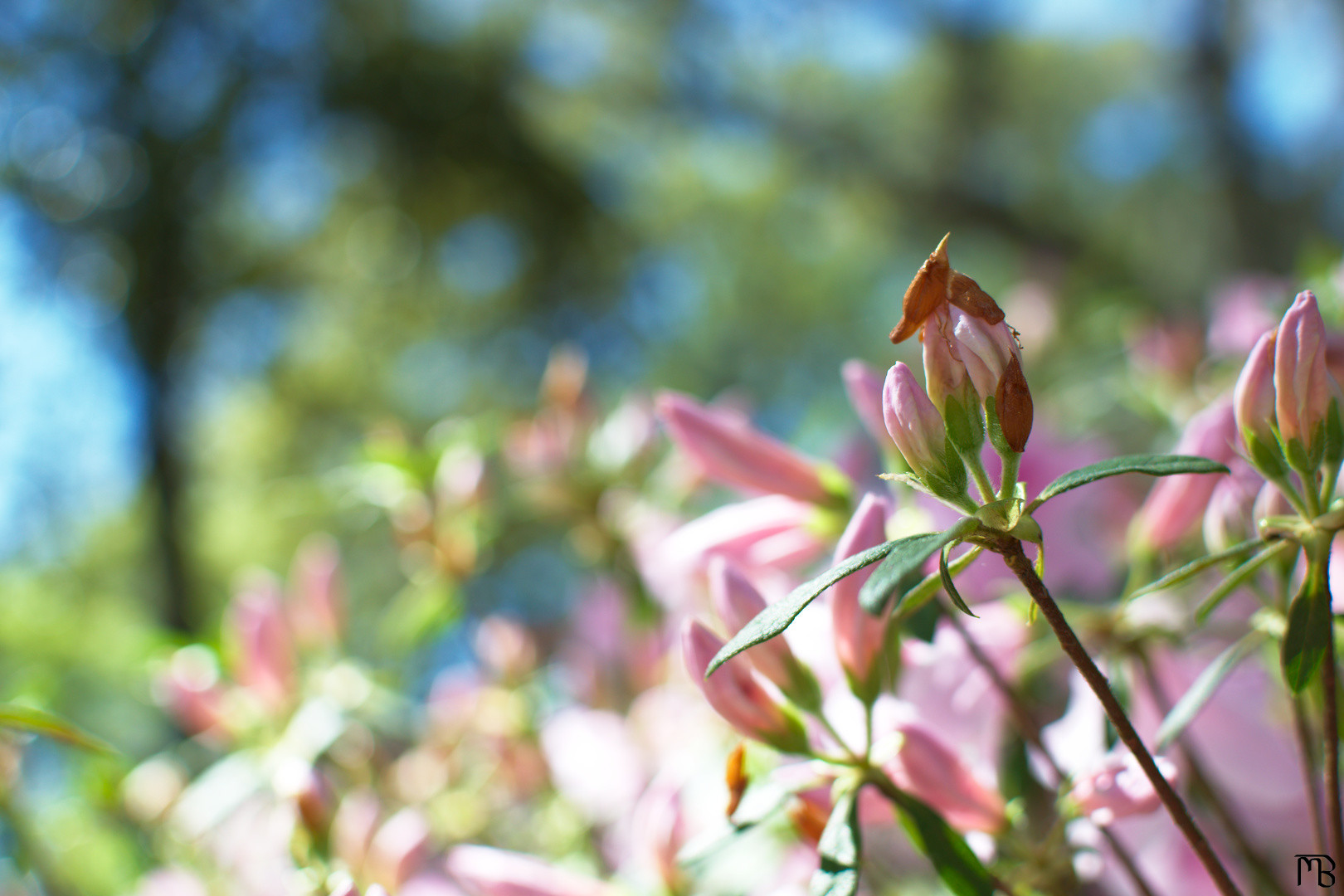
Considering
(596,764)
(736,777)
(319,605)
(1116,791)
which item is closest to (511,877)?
(736,777)

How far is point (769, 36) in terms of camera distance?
402 centimetres

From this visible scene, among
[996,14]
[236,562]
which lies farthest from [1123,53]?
[236,562]

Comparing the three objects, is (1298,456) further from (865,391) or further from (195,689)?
(195,689)

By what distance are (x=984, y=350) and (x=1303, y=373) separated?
0.10 meters

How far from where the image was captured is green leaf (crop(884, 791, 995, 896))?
0.94 feet

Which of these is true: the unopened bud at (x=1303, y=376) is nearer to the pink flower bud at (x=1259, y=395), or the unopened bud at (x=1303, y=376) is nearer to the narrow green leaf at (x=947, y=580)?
the pink flower bud at (x=1259, y=395)

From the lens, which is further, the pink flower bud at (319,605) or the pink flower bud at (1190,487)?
the pink flower bud at (319,605)

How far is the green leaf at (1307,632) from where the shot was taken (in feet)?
0.84

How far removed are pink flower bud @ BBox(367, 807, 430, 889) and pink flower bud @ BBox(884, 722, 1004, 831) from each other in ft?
0.94

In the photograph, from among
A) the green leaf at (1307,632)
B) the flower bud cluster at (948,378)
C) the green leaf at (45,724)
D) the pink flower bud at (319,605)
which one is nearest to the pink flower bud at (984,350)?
the flower bud cluster at (948,378)

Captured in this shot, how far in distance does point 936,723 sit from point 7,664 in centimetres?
433

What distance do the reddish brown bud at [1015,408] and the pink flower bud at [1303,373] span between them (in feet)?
0.29

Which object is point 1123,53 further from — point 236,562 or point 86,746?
point 86,746

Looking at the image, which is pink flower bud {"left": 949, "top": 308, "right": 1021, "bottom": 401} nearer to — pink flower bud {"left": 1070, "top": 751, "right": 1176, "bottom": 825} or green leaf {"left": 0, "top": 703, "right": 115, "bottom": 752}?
pink flower bud {"left": 1070, "top": 751, "right": 1176, "bottom": 825}
